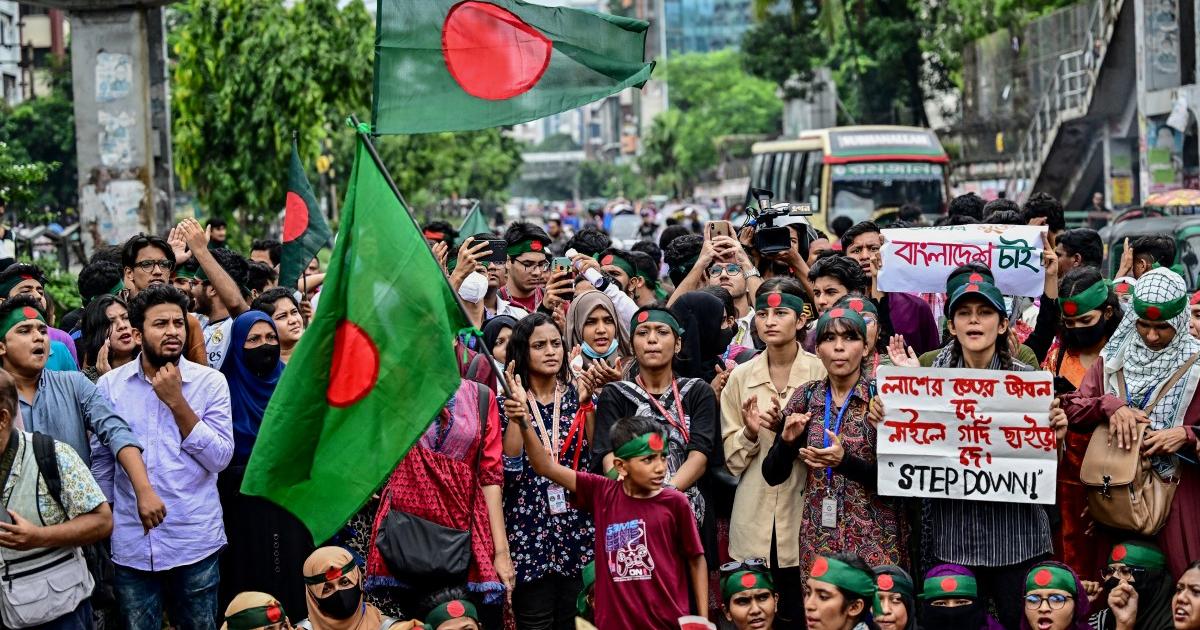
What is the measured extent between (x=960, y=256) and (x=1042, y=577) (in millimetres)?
2078

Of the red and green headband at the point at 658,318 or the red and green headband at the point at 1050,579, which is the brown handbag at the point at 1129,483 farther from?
the red and green headband at the point at 658,318

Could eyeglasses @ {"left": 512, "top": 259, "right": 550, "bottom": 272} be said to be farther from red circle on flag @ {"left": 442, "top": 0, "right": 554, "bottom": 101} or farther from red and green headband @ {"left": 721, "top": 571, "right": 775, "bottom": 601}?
red and green headband @ {"left": 721, "top": 571, "right": 775, "bottom": 601}

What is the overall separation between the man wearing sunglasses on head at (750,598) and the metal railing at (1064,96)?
22898 millimetres

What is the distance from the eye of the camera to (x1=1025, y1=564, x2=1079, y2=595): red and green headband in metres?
5.77

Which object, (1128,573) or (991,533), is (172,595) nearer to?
(991,533)

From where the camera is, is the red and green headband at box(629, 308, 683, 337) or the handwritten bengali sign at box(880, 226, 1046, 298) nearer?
the red and green headband at box(629, 308, 683, 337)

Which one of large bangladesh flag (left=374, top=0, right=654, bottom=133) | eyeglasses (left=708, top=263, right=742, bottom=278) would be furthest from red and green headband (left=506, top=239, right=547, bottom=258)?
large bangladesh flag (left=374, top=0, right=654, bottom=133)

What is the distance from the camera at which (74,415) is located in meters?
6.23

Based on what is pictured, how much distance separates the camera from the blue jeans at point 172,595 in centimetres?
650

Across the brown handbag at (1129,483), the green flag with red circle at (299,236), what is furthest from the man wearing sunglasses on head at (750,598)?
the green flag with red circle at (299,236)

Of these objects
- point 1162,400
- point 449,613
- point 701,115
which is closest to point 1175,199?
point 1162,400

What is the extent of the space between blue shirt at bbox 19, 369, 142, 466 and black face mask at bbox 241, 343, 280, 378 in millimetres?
1072

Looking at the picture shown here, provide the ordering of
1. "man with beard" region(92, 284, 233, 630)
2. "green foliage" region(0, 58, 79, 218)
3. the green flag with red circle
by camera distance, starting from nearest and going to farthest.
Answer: "man with beard" region(92, 284, 233, 630) → the green flag with red circle → "green foliage" region(0, 58, 79, 218)

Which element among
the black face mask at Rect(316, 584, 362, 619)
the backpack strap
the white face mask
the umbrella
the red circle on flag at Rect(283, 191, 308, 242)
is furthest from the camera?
the umbrella
